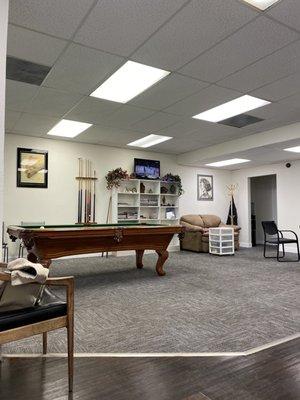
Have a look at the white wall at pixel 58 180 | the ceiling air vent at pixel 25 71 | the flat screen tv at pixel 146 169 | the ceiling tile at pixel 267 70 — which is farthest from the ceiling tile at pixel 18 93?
the flat screen tv at pixel 146 169

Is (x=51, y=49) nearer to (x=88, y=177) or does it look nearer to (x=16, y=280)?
(x=16, y=280)

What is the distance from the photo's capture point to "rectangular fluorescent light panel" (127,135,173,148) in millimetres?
6477

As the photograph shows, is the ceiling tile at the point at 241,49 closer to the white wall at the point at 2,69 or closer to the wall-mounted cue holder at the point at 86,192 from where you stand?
the white wall at the point at 2,69

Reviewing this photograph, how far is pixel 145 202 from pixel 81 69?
4648mm

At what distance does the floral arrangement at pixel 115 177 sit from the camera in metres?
7.04

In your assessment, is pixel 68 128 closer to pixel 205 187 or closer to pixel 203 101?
pixel 203 101

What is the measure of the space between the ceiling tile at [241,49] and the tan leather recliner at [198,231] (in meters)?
4.77

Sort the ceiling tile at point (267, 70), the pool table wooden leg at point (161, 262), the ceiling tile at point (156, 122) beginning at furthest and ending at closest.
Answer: the ceiling tile at point (156, 122) → the pool table wooden leg at point (161, 262) → the ceiling tile at point (267, 70)

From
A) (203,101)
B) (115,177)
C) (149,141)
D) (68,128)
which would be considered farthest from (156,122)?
(115,177)

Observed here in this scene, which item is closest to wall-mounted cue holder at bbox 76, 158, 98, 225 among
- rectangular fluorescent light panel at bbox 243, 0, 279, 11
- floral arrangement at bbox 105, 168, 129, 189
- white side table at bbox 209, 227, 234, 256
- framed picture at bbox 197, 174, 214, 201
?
floral arrangement at bbox 105, 168, 129, 189

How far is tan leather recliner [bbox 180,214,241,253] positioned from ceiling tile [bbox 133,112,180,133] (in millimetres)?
3144

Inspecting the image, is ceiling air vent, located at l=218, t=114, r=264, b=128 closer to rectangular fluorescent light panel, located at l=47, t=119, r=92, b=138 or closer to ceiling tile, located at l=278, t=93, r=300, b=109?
ceiling tile, located at l=278, t=93, r=300, b=109

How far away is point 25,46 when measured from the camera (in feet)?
9.57

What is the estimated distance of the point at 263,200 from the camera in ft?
33.9
